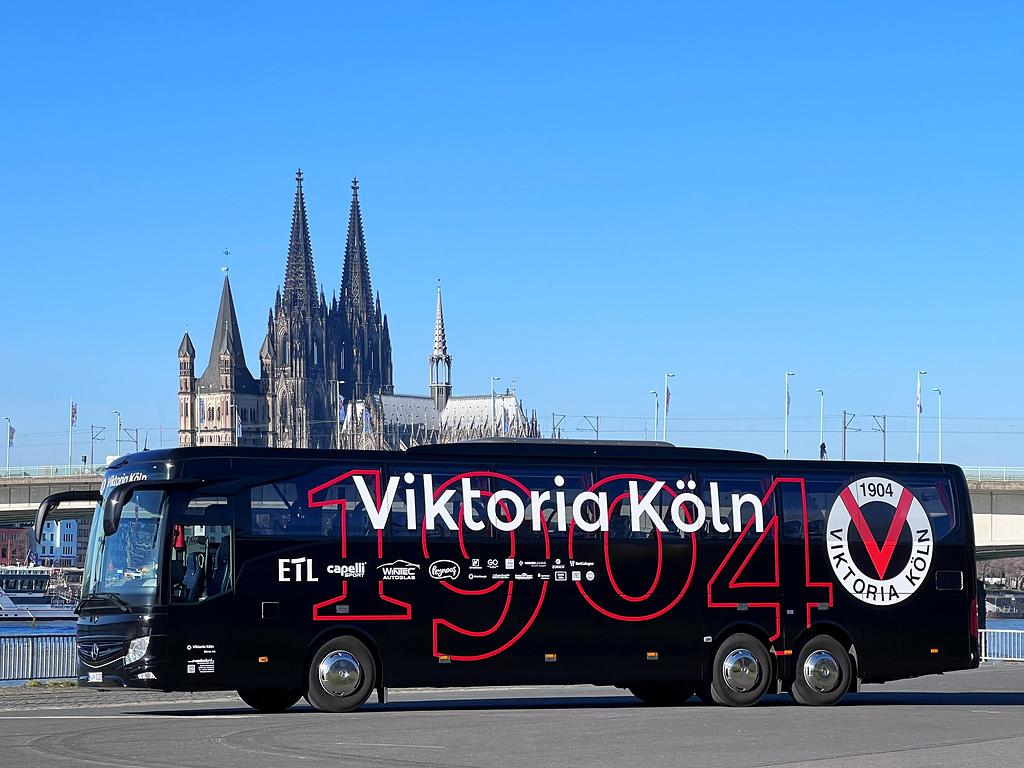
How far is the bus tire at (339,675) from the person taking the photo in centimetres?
2284

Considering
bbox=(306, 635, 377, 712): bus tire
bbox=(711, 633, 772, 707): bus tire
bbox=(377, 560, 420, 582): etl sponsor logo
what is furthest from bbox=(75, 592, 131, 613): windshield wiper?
bbox=(711, 633, 772, 707): bus tire

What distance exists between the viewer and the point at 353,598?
22953 mm

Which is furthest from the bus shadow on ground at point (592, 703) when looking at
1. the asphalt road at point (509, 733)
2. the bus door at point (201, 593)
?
the bus door at point (201, 593)

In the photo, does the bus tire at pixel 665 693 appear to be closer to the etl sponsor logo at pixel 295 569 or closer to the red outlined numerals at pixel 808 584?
the red outlined numerals at pixel 808 584

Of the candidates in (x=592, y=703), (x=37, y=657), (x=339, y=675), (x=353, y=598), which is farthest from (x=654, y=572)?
(x=37, y=657)

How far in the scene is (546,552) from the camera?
23.9m

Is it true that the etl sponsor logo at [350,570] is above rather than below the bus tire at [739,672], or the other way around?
above

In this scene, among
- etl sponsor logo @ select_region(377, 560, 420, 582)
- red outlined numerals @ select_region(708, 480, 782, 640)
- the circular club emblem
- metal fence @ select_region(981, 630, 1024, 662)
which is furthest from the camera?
metal fence @ select_region(981, 630, 1024, 662)

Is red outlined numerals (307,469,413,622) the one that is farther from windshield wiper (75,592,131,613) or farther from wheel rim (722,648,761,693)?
wheel rim (722,648,761,693)

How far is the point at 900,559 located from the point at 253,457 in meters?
9.77

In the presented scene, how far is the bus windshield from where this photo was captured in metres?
22.2

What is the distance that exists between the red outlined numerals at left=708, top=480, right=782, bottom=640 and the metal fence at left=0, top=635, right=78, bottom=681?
12553 millimetres

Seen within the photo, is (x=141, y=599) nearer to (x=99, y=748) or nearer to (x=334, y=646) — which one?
(x=334, y=646)

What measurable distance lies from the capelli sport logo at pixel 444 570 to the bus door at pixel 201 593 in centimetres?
273
